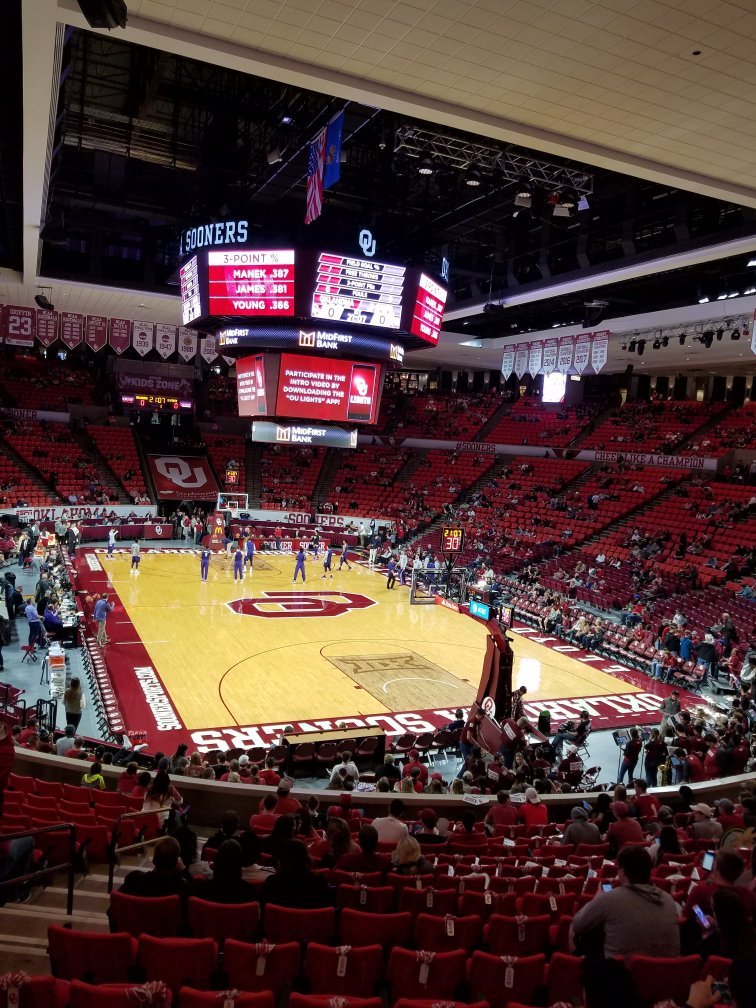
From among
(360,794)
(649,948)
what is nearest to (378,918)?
(649,948)

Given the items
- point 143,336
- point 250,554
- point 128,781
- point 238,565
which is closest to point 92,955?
point 128,781

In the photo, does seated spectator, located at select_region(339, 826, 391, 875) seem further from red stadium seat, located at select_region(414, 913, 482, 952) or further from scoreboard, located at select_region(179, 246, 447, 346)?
scoreboard, located at select_region(179, 246, 447, 346)

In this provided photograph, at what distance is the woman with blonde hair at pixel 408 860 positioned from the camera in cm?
549

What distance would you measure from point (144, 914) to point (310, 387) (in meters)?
15.4

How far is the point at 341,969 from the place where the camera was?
12.8 ft

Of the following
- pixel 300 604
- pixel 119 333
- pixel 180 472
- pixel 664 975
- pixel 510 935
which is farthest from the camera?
pixel 180 472

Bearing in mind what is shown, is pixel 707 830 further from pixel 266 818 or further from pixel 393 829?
pixel 266 818

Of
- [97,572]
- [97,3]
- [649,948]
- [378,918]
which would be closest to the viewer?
[649,948]

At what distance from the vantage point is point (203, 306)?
57.1 ft

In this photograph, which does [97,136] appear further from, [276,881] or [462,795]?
[276,881]

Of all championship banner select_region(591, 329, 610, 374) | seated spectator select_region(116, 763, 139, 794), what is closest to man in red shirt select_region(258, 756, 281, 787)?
seated spectator select_region(116, 763, 139, 794)

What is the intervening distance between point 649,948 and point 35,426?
4127 centimetres

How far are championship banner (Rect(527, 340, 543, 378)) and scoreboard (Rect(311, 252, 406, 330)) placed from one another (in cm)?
1100

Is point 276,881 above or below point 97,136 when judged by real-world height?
below
